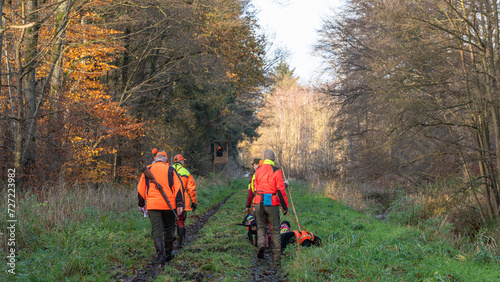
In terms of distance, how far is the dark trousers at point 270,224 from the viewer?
25.3 feet

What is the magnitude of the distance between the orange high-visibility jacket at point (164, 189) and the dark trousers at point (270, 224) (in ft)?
5.41

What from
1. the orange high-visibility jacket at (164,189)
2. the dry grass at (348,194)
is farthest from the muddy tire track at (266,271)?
the dry grass at (348,194)

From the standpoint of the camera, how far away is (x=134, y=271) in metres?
6.70

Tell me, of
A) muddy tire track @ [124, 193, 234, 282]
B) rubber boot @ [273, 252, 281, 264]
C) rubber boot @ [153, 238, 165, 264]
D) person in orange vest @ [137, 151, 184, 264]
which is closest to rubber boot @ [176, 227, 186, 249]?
muddy tire track @ [124, 193, 234, 282]

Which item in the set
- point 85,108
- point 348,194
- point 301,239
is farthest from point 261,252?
point 348,194

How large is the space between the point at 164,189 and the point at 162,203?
0.90 ft

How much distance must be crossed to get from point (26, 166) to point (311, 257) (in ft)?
29.8

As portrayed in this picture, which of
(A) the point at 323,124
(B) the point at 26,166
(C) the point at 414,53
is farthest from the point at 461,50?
(A) the point at 323,124

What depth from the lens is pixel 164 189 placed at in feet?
24.7

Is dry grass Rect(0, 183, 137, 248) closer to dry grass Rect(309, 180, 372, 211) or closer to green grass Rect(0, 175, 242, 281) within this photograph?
green grass Rect(0, 175, 242, 281)

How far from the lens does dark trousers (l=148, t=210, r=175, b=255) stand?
7461 millimetres

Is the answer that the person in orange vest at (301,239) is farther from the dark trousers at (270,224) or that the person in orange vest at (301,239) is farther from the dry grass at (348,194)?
the dry grass at (348,194)

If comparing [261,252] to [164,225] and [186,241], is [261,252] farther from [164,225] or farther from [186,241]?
[186,241]

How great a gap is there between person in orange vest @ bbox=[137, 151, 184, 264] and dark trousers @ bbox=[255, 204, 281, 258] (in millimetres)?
1640
